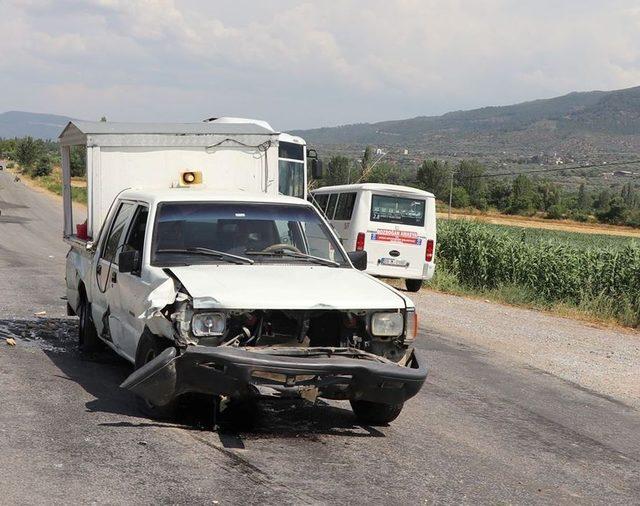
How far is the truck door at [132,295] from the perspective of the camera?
23.7 feet

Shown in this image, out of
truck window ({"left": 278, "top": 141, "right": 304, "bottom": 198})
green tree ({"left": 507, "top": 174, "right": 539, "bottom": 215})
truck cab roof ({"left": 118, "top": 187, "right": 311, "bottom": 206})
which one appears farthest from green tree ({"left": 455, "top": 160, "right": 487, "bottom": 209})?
truck cab roof ({"left": 118, "top": 187, "right": 311, "bottom": 206})

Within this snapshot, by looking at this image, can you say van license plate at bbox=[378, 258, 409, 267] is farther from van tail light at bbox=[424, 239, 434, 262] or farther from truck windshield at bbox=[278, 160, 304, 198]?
truck windshield at bbox=[278, 160, 304, 198]

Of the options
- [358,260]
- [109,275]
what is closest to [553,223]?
[358,260]

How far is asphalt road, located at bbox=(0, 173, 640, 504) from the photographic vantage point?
5367 mm

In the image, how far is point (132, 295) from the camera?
7.45 m

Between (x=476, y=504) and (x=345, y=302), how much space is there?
1.67 m

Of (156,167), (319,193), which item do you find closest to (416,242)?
(319,193)

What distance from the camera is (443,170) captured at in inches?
3295

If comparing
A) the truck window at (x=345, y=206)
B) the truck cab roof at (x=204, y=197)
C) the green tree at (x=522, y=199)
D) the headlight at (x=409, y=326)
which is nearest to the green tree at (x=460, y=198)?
the green tree at (x=522, y=199)

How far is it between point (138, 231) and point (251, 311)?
1.97m

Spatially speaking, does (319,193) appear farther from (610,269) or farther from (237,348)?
(237,348)

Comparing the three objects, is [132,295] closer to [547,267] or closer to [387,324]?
[387,324]

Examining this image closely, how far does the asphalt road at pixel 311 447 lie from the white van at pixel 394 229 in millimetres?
9886

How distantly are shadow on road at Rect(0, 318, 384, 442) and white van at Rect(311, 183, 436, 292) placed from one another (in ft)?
36.7
